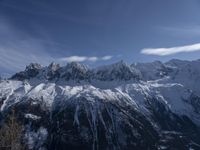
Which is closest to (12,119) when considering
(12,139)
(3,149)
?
Answer: (12,139)

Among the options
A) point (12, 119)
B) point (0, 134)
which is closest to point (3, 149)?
point (0, 134)

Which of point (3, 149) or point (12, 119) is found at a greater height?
point (12, 119)

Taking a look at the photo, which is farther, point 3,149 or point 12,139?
point 3,149

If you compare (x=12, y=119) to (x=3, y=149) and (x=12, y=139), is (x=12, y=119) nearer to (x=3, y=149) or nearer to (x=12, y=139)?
(x=12, y=139)

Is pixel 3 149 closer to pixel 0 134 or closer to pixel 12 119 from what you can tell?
pixel 0 134
